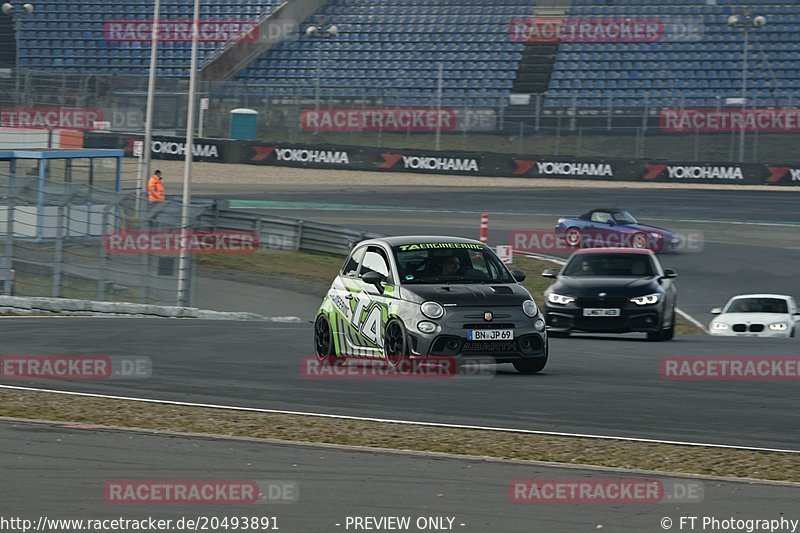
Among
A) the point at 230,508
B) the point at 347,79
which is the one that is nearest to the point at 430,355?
the point at 230,508

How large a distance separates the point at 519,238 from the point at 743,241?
652cm

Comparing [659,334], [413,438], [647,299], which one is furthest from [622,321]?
Answer: [413,438]

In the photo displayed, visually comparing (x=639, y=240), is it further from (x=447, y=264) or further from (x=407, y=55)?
(x=407, y=55)

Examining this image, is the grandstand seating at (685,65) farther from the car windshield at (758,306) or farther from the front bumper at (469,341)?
the front bumper at (469,341)

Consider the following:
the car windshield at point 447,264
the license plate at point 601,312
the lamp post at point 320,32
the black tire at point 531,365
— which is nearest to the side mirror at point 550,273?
the license plate at point 601,312

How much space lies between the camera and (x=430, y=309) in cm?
1338

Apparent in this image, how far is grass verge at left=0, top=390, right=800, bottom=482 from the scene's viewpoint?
368 inches

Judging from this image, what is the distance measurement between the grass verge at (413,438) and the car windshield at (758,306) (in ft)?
48.3

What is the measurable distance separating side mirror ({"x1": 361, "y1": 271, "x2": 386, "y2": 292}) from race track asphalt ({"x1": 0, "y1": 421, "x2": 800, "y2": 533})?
4193 millimetres

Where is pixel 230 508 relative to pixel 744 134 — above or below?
below

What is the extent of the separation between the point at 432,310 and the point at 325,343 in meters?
2.07

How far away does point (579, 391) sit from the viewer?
1284 cm

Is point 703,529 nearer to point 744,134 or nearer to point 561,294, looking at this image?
point 561,294

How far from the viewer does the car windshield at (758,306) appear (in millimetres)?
24047
